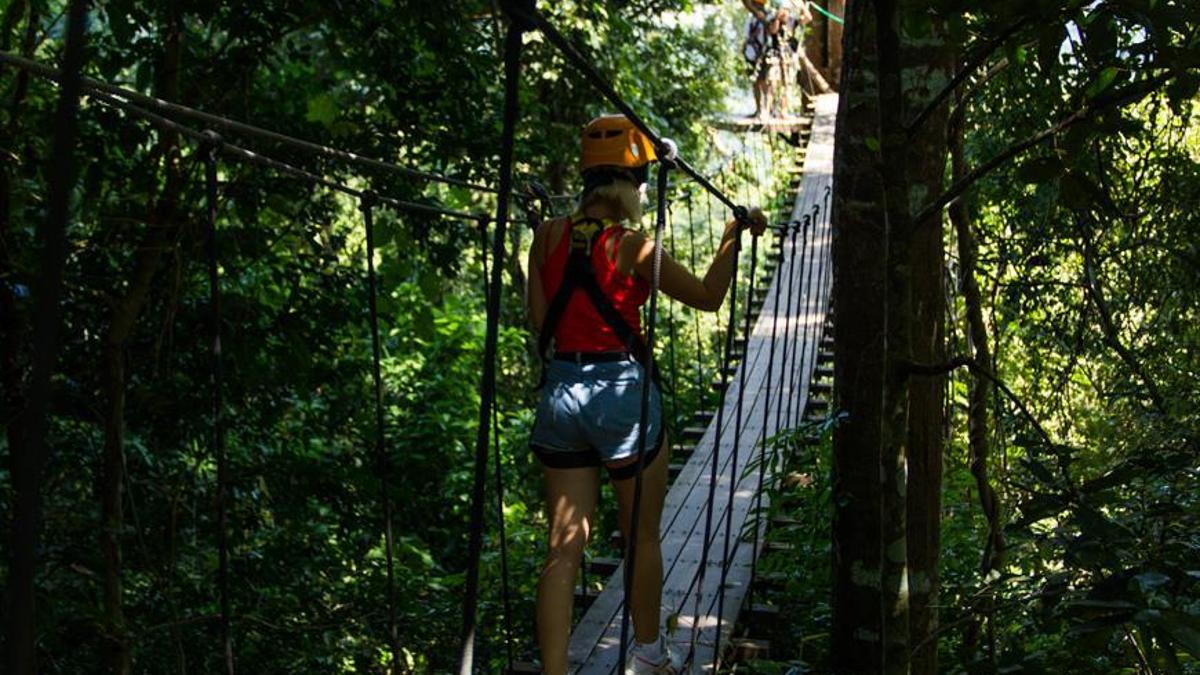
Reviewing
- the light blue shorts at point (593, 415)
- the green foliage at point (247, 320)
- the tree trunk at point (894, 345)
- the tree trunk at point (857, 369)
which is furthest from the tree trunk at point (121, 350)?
the tree trunk at point (894, 345)

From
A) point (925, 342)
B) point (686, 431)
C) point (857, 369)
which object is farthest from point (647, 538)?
point (686, 431)

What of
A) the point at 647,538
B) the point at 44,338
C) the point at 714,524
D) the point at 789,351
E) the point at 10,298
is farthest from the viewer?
the point at 789,351

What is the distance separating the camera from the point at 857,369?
2.20 m

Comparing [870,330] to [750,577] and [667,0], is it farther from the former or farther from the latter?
[667,0]

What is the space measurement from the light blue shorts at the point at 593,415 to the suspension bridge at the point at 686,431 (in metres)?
0.11

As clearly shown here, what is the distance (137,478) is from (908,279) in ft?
8.99

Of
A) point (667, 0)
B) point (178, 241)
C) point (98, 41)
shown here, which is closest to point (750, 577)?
point (178, 241)

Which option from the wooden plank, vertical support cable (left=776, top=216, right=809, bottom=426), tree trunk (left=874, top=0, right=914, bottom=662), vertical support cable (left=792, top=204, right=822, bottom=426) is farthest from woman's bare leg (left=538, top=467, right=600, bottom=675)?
the wooden plank

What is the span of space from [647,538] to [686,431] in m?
2.14

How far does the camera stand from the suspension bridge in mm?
972

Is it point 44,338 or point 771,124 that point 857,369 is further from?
point 771,124

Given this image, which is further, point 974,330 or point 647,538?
point 974,330

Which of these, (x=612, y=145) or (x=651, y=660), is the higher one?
(x=612, y=145)

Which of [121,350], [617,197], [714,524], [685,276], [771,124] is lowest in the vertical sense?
[714,524]
